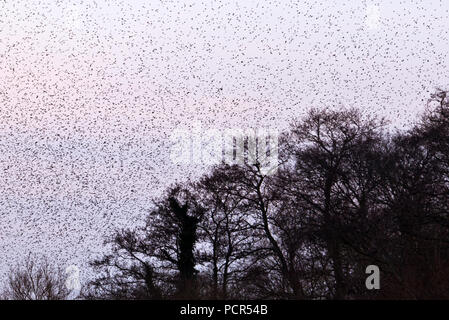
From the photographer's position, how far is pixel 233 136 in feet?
181

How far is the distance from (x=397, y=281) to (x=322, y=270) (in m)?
11.2
